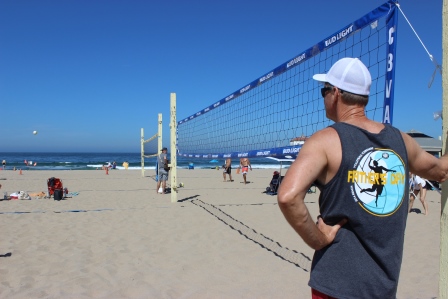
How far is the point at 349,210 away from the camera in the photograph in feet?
4.37

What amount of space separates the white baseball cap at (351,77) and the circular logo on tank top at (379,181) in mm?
233

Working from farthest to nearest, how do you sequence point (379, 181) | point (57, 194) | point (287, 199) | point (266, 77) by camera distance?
1. point (57, 194)
2. point (266, 77)
3. point (379, 181)
4. point (287, 199)

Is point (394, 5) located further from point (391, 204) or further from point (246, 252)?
point (246, 252)

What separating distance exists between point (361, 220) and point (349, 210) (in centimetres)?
5

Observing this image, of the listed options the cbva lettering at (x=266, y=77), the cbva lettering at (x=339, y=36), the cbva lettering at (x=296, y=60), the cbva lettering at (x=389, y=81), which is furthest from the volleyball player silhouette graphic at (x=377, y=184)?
the cbva lettering at (x=266, y=77)

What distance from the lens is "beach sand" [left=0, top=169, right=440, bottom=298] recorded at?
12.1 feet

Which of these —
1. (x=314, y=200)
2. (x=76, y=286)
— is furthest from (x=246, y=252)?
(x=314, y=200)

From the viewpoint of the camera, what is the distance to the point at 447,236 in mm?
1665

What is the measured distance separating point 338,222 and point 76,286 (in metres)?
3.03

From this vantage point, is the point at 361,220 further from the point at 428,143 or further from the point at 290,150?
the point at 428,143

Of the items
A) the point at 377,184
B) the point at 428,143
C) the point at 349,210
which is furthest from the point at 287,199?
the point at 428,143

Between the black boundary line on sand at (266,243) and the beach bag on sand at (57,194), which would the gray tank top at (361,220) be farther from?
the beach bag on sand at (57,194)

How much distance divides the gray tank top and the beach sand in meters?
2.34

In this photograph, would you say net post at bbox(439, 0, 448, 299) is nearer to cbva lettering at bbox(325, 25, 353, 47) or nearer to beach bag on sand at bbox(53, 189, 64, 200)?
cbva lettering at bbox(325, 25, 353, 47)
